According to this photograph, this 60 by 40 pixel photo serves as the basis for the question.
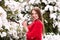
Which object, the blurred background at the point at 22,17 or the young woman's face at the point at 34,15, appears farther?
the young woman's face at the point at 34,15

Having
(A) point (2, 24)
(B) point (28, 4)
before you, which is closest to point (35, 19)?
(B) point (28, 4)

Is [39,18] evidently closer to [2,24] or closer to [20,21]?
[20,21]

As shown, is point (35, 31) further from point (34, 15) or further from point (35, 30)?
point (34, 15)

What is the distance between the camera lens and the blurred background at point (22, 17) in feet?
7.89

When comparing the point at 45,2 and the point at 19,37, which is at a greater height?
the point at 45,2

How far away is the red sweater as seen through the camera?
2484mm

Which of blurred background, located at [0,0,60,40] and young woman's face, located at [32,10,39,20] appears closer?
blurred background, located at [0,0,60,40]

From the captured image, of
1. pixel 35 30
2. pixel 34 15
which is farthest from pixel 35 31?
pixel 34 15

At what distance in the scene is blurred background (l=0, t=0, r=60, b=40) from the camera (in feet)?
7.89

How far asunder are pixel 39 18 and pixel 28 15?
14cm

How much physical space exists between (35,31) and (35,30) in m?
0.01

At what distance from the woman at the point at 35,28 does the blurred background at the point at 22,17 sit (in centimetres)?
5

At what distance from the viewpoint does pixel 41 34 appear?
2.54 meters

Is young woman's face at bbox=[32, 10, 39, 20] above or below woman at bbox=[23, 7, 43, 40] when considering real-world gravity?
above
